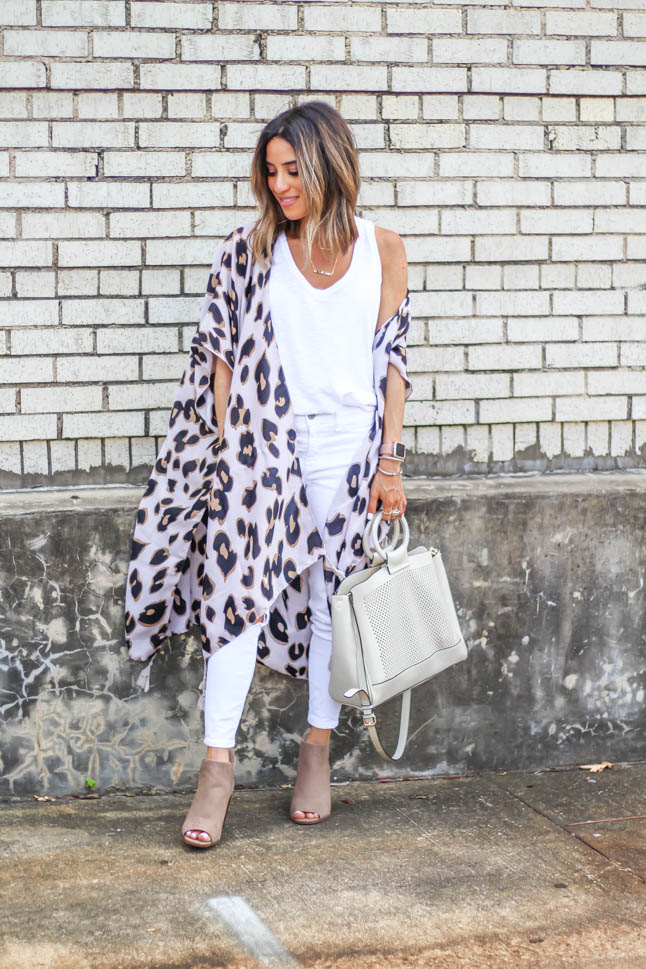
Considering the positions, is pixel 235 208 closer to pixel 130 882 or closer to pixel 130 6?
pixel 130 6

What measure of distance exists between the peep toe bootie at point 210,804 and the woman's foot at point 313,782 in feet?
0.94

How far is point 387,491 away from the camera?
316 cm

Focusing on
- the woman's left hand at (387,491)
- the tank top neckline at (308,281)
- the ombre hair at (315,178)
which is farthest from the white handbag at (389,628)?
the ombre hair at (315,178)

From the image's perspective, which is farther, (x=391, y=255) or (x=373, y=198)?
(x=373, y=198)

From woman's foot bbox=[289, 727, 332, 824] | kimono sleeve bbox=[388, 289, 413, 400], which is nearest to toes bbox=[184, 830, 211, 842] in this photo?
woman's foot bbox=[289, 727, 332, 824]

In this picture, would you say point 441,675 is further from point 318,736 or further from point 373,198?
point 373,198

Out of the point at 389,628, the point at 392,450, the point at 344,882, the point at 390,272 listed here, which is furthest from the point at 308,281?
the point at 344,882

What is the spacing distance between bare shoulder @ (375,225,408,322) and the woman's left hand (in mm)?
434

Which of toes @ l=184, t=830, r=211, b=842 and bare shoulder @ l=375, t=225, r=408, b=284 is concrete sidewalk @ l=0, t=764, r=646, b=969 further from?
bare shoulder @ l=375, t=225, r=408, b=284

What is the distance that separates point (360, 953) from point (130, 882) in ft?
2.21

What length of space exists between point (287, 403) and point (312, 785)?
117 cm

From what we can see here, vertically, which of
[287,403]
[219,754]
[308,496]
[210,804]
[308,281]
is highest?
[308,281]

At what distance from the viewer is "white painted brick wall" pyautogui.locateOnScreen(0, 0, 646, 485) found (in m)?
3.48

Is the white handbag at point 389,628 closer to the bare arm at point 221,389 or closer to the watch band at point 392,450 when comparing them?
the watch band at point 392,450
